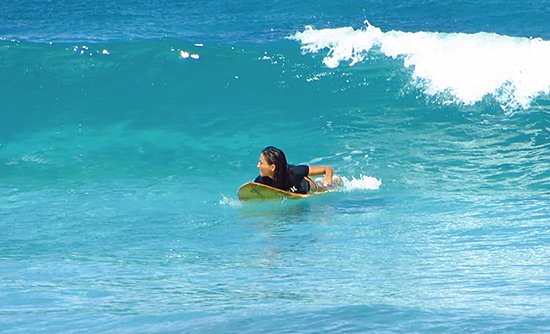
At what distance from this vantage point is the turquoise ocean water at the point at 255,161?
580cm

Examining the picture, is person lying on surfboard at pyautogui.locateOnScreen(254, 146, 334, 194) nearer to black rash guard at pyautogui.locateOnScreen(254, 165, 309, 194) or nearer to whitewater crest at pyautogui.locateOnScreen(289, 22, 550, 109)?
black rash guard at pyautogui.locateOnScreen(254, 165, 309, 194)

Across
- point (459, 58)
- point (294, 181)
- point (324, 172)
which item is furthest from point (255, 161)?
point (459, 58)

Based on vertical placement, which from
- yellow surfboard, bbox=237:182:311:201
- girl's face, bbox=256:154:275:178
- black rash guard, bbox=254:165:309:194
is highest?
girl's face, bbox=256:154:275:178

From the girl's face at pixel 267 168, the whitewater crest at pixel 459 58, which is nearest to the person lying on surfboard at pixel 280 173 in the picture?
the girl's face at pixel 267 168

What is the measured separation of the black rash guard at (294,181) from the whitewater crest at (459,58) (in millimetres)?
4791

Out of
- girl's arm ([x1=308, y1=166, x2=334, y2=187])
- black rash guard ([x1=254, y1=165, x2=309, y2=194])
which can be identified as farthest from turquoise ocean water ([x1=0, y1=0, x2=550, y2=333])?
black rash guard ([x1=254, y1=165, x2=309, y2=194])

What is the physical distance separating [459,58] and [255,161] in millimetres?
4141

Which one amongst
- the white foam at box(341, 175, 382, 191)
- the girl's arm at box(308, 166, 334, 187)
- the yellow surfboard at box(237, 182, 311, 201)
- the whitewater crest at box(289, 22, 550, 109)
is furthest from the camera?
the whitewater crest at box(289, 22, 550, 109)

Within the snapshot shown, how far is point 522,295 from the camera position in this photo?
18.4 feet

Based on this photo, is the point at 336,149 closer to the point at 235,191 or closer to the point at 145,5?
the point at 235,191

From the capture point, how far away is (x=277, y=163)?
10555mm

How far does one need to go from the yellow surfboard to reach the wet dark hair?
103 mm

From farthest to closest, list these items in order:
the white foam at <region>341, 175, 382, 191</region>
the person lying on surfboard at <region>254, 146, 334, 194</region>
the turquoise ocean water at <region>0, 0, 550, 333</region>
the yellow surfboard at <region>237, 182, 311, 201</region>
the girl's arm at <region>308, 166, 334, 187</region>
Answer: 1. the white foam at <region>341, 175, 382, 191</region>
2. the girl's arm at <region>308, 166, 334, 187</region>
3. the person lying on surfboard at <region>254, 146, 334, 194</region>
4. the yellow surfboard at <region>237, 182, 311, 201</region>
5. the turquoise ocean water at <region>0, 0, 550, 333</region>

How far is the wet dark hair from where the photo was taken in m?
10.5
